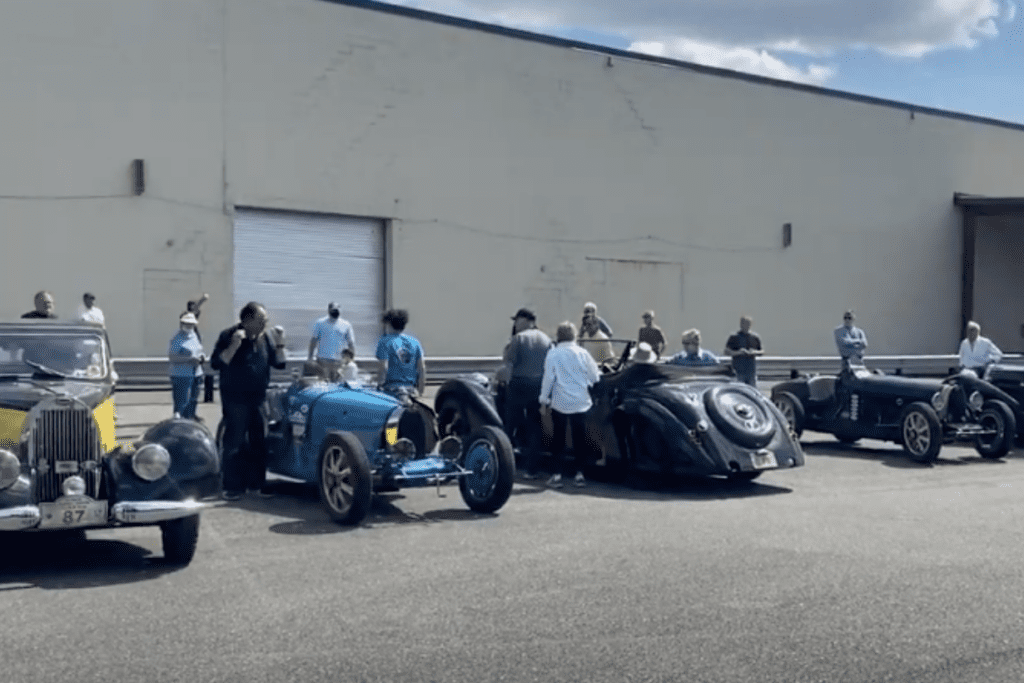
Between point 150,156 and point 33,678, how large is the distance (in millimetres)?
16821

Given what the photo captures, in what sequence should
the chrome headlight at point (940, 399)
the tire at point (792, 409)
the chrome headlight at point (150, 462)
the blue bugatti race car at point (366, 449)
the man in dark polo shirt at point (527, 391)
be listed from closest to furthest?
the chrome headlight at point (150, 462)
the blue bugatti race car at point (366, 449)
the man in dark polo shirt at point (527, 391)
the chrome headlight at point (940, 399)
the tire at point (792, 409)

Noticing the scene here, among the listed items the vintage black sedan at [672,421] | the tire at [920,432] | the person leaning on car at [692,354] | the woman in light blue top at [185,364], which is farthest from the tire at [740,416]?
the woman in light blue top at [185,364]

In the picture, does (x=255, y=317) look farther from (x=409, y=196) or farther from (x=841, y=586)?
(x=409, y=196)

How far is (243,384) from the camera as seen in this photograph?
36.7 feet

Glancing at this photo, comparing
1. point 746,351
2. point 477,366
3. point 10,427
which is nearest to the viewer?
point 10,427

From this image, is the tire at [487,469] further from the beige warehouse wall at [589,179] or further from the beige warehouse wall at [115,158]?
the beige warehouse wall at [589,179]

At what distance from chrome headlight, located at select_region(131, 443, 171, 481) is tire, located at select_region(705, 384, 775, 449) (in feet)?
19.3

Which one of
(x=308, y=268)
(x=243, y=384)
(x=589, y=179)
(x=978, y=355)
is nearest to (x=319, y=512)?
(x=243, y=384)

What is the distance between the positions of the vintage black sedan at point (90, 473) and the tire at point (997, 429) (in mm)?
10362

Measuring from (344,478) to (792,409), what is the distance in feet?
27.5

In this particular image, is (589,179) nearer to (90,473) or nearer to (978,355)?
(978,355)

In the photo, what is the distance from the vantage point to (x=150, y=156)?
21.3m

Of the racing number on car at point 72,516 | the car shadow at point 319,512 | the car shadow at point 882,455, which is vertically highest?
the racing number on car at point 72,516

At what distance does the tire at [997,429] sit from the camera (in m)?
15.4
